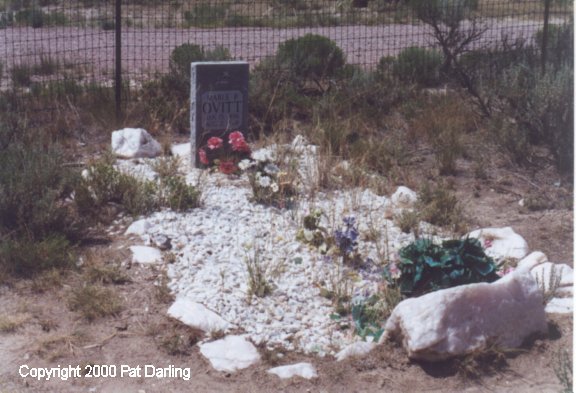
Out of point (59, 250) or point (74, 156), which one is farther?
point (74, 156)

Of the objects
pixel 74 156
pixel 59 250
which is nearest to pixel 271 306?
pixel 59 250

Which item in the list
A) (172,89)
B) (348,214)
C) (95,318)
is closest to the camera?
(95,318)

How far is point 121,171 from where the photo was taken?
7633 mm

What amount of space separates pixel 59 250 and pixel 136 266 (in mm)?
534

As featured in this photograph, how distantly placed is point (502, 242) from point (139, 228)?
2.59 metres

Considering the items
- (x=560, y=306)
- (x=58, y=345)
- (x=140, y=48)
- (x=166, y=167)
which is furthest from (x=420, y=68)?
(x=58, y=345)

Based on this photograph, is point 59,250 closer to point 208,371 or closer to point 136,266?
point 136,266

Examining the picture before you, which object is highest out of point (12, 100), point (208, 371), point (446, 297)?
point (12, 100)

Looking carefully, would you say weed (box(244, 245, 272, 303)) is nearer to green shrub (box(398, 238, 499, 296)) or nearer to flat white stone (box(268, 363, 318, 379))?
flat white stone (box(268, 363, 318, 379))

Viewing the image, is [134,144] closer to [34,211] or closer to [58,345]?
[34,211]

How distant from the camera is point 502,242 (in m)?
6.69

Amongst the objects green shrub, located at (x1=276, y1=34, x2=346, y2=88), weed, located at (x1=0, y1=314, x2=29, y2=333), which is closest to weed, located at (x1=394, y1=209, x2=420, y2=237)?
weed, located at (x1=0, y1=314, x2=29, y2=333)

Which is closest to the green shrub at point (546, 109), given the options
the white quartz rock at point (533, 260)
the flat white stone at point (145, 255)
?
the white quartz rock at point (533, 260)

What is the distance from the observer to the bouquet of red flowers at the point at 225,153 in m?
7.68
